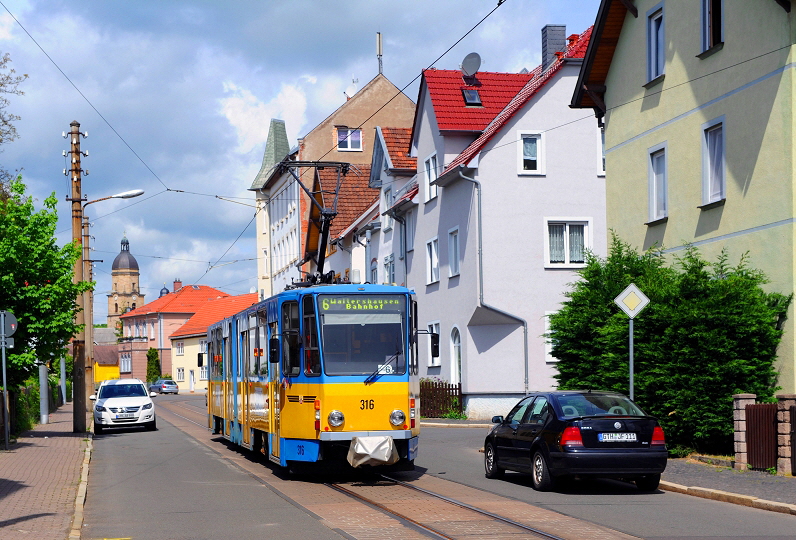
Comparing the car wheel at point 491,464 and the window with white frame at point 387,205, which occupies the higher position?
the window with white frame at point 387,205

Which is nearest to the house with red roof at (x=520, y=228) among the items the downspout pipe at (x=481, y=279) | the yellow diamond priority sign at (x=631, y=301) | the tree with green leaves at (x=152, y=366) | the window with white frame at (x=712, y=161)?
the downspout pipe at (x=481, y=279)

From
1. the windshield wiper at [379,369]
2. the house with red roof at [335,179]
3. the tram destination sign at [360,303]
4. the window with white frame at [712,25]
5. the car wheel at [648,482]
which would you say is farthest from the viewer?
the house with red roof at [335,179]

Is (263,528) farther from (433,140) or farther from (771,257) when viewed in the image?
(433,140)

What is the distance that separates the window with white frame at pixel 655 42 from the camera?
2208 cm

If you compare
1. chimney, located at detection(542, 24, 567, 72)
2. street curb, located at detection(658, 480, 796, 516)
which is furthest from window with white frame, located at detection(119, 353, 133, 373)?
street curb, located at detection(658, 480, 796, 516)

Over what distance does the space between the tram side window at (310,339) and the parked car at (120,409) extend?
1614 cm

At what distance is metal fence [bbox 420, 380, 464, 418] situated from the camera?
3434cm

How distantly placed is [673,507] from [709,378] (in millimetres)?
5073

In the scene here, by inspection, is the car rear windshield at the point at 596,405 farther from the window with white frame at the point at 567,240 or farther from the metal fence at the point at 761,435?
the window with white frame at the point at 567,240

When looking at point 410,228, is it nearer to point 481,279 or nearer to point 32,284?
point 481,279

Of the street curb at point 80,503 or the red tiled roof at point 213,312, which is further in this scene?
the red tiled roof at point 213,312

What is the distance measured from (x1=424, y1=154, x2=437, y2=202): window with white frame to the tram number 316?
2206cm

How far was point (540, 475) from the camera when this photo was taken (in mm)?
14430

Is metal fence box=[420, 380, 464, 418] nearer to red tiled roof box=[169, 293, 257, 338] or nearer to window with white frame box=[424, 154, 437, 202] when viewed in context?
window with white frame box=[424, 154, 437, 202]
